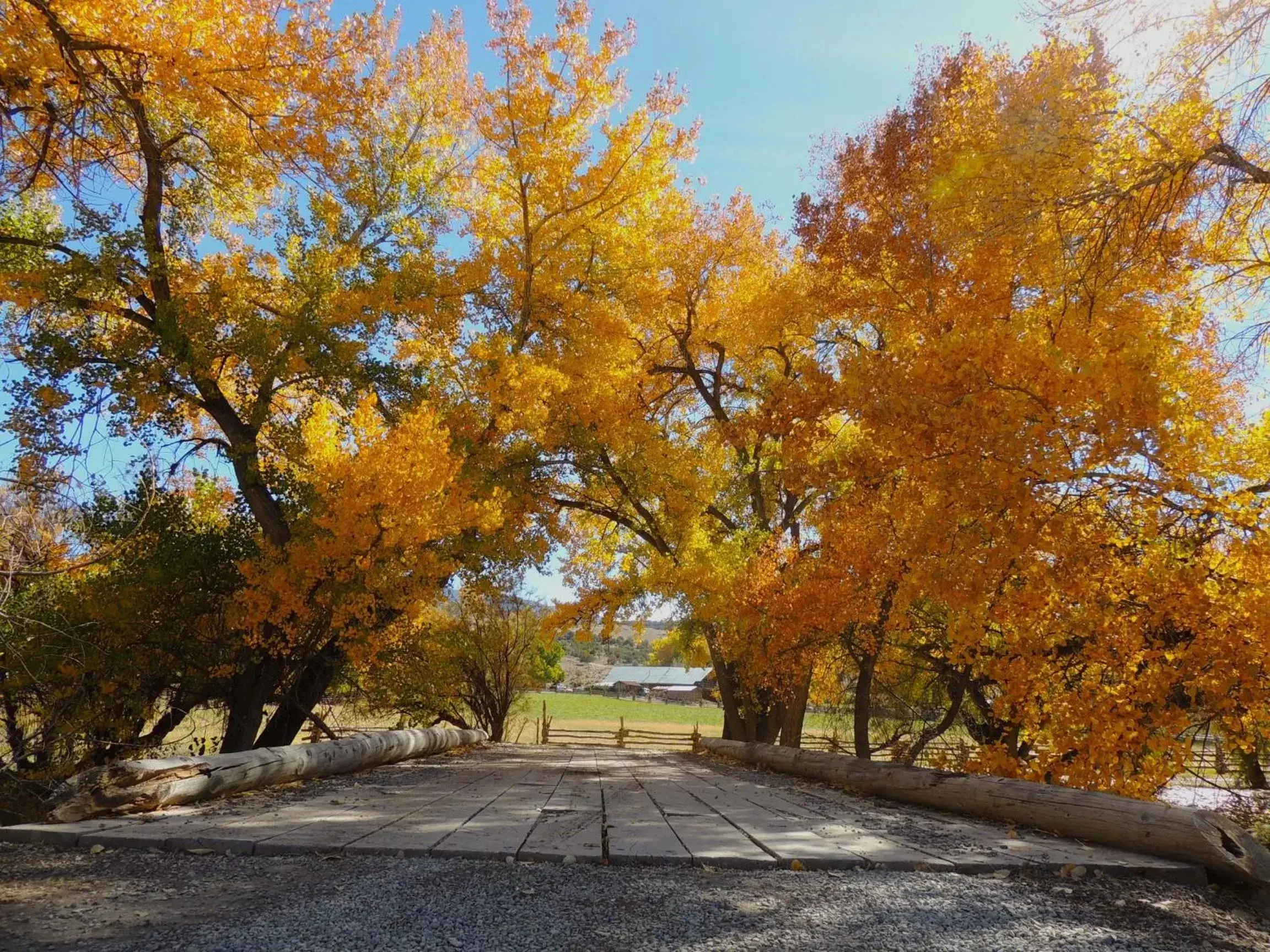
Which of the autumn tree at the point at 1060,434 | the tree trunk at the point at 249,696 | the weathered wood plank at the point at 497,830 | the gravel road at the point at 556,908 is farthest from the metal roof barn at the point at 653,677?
the gravel road at the point at 556,908

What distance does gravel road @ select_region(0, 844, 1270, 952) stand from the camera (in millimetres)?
2102

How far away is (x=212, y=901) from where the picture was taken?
2.40 m

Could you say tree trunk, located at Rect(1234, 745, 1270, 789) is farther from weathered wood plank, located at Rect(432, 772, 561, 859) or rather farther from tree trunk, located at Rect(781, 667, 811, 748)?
weathered wood plank, located at Rect(432, 772, 561, 859)

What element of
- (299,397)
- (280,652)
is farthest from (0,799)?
(299,397)

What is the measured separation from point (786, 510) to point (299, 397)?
9032 mm

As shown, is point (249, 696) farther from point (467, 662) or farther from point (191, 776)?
point (467, 662)

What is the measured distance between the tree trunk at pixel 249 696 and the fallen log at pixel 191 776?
2.72 meters

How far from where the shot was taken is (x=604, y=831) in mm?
3713

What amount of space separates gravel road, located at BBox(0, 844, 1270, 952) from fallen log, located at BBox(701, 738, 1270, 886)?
160mm

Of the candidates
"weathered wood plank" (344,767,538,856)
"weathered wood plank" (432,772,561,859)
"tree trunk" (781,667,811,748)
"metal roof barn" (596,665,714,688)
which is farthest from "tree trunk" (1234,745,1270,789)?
"metal roof barn" (596,665,714,688)

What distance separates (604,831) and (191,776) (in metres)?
2.68

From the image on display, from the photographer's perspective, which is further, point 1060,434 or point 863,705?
point 863,705

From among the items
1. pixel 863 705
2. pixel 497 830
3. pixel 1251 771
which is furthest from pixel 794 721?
pixel 497 830

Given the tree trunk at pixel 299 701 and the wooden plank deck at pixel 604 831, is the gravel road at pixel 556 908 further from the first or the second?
the tree trunk at pixel 299 701
